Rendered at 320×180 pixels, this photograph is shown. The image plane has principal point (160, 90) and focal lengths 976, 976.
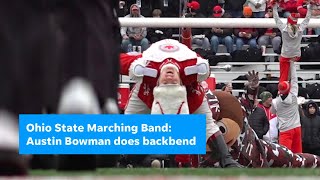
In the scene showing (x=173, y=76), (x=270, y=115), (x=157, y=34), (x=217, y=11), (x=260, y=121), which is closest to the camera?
(x=173, y=76)

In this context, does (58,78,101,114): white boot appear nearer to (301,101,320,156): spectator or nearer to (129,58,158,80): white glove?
(129,58,158,80): white glove

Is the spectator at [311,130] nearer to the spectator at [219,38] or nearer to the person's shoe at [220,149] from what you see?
the person's shoe at [220,149]

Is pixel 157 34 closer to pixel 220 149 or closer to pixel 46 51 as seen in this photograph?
pixel 220 149

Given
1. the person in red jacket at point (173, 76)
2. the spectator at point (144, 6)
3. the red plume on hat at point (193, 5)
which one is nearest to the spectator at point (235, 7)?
the red plume on hat at point (193, 5)

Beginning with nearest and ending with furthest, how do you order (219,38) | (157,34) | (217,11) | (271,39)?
(157,34) < (219,38) < (271,39) < (217,11)

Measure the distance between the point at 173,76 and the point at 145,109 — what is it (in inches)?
17.9

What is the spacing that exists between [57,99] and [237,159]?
534 cm

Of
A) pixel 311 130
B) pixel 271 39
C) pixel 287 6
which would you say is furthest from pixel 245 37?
pixel 311 130

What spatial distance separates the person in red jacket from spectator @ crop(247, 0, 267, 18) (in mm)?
9560

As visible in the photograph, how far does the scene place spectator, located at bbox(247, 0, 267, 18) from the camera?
53.7 ft

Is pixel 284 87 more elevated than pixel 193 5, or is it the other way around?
pixel 284 87

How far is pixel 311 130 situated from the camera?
10445 mm

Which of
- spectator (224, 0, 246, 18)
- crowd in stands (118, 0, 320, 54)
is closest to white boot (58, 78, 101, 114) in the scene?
crowd in stands (118, 0, 320, 54)

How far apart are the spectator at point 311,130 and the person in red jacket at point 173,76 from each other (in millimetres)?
3457
